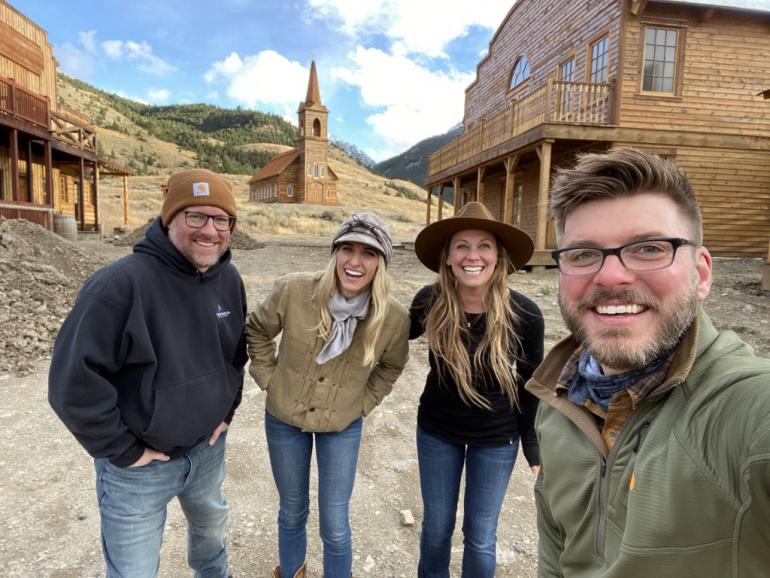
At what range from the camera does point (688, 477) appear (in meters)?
0.88

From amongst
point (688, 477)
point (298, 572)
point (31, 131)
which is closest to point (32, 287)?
point (298, 572)

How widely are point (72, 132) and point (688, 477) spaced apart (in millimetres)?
23126

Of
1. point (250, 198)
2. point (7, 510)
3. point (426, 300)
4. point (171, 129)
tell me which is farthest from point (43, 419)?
point (171, 129)

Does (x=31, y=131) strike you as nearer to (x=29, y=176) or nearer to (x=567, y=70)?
(x=29, y=176)

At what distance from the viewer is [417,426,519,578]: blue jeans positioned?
7.49 feet

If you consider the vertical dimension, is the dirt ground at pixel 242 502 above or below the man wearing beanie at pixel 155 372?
below

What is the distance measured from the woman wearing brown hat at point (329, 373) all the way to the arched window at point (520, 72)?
1752cm

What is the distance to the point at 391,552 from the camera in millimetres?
2867

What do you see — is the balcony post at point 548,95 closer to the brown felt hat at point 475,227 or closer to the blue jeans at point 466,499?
the brown felt hat at point 475,227

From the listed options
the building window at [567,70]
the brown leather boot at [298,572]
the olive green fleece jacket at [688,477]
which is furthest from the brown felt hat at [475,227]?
the building window at [567,70]

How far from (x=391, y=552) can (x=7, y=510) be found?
8.13ft

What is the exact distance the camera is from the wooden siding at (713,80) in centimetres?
1261

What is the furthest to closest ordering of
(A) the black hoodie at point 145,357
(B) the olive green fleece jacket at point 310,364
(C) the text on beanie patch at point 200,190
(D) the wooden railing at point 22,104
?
1. (D) the wooden railing at point 22,104
2. (B) the olive green fleece jacket at point 310,364
3. (C) the text on beanie patch at point 200,190
4. (A) the black hoodie at point 145,357

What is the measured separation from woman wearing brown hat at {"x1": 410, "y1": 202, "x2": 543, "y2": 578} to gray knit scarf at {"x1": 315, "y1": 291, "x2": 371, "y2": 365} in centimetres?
37
